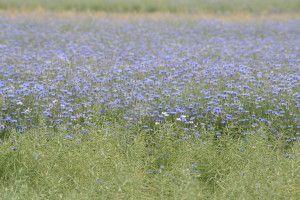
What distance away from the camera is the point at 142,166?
616cm

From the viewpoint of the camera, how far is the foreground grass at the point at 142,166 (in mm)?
5371

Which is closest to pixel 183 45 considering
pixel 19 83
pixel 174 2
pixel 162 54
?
pixel 162 54

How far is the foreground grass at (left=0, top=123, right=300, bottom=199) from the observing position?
5371 mm

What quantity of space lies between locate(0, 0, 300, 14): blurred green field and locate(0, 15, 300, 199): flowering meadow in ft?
29.1

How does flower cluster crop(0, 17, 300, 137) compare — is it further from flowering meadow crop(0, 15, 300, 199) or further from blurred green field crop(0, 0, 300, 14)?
blurred green field crop(0, 0, 300, 14)

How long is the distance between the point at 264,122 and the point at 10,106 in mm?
3027

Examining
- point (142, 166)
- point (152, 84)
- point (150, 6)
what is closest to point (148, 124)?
point (152, 84)

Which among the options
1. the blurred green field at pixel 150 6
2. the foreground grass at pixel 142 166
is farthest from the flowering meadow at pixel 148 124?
the blurred green field at pixel 150 6

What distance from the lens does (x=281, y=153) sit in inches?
265

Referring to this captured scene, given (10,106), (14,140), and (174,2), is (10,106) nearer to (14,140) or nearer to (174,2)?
→ (14,140)

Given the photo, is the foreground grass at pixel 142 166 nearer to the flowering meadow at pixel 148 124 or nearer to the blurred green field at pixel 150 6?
the flowering meadow at pixel 148 124

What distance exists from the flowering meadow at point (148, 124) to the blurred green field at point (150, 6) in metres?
8.88

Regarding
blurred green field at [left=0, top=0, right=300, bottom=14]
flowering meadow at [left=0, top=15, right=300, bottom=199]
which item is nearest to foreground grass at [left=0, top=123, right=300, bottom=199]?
flowering meadow at [left=0, top=15, right=300, bottom=199]

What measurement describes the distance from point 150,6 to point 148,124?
1372 centimetres
